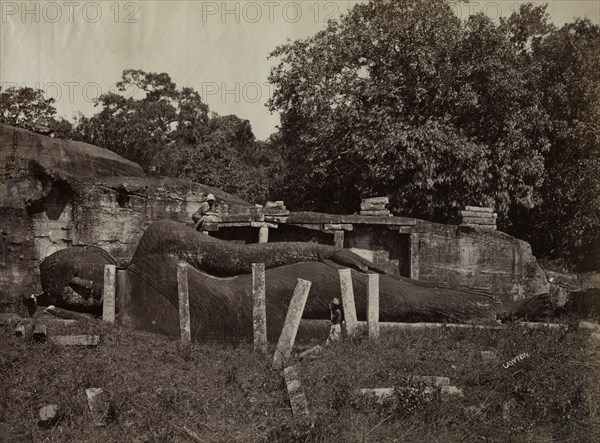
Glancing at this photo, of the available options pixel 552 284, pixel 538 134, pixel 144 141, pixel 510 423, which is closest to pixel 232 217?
pixel 552 284

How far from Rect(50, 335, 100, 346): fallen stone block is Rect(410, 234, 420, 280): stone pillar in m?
5.86

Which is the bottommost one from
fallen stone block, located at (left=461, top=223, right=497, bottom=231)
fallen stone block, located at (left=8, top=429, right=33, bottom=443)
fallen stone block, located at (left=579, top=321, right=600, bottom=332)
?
fallen stone block, located at (left=8, top=429, right=33, bottom=443)

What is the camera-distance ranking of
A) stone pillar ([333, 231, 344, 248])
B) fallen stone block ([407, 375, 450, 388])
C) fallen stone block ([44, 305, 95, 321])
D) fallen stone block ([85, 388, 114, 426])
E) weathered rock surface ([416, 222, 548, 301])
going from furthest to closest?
1. stone pillar ([333, 231, 344, 248])
2. weathered rock surface ([416, 222, 548, 301])
3. fallen stone block ([44, 305, 95, 321])
4. fallen stone block ([407, 375, 450, 388])
5. fallen stone block ([85, 388, 114, 426])

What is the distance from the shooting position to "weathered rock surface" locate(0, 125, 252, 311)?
1114cm

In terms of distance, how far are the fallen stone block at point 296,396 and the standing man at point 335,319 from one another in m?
1.65

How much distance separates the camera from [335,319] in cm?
837

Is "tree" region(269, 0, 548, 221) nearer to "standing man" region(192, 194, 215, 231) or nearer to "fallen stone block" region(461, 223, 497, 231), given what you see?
"fallen stone block" region(461, 223, 497, 231)

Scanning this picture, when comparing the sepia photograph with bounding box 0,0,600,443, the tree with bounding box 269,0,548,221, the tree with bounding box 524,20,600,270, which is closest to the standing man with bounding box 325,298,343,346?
the sepia photograph with bounding box 0,0,600,443

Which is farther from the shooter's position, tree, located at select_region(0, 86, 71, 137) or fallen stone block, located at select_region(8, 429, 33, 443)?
tree, located at select_region(0, 86, 71, 137)

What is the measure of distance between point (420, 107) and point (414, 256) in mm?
6442

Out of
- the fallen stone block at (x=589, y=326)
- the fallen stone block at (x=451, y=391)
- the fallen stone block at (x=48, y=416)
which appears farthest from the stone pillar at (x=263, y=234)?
the fallen stone block at (x=48, y=416)

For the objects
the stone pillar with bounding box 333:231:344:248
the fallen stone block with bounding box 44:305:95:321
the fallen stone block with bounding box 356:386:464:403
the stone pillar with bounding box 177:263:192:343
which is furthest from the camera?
the stone pillar with bounding box 333:231:344:248

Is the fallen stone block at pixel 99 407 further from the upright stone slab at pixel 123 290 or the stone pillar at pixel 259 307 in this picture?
the upright stone slab at pixel 123 290

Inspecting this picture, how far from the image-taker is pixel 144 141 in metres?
26.4
